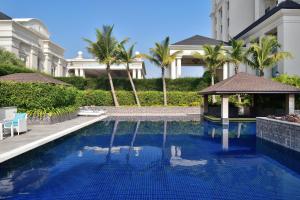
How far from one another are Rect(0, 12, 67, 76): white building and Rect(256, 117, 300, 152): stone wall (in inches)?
1047

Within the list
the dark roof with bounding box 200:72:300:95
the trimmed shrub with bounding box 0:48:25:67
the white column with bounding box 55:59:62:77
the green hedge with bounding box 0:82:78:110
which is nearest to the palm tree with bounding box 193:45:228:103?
the dark roof with bounding box 200:72:300:95

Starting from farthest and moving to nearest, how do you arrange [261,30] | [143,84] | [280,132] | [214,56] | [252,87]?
[261,30] → [143,84] → [214,56] → [252,87] → [280,132]

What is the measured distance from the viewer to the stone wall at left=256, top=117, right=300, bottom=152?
10070mm

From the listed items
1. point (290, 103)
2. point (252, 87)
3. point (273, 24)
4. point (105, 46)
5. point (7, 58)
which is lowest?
point (290, 103)

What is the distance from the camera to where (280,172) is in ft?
26.3

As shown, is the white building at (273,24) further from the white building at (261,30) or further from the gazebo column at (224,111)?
the gazebo column at (224,111)

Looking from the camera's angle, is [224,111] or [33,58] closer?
[224,111]

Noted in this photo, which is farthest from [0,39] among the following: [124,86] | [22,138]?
[22,138]

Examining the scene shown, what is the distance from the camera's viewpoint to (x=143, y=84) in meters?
32.4

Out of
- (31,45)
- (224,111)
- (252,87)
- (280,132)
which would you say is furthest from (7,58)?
(280,132)

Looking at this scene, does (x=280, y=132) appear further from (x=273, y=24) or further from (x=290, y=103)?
(x=273, y=24)

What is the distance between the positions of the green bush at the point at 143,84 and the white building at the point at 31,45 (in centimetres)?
Result: 616

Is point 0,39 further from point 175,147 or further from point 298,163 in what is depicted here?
point 298,163

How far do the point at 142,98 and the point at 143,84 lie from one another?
2.31 m
